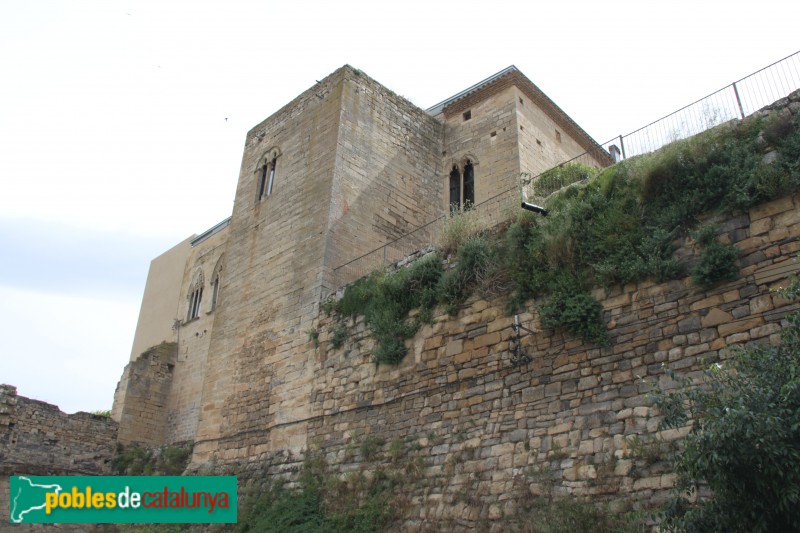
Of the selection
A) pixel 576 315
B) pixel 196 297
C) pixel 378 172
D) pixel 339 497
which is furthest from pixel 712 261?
pixel 196 297

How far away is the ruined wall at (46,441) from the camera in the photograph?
51.5 ft

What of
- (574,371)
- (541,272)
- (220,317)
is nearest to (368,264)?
(220,317)

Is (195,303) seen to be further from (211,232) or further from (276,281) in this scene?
(276,281)

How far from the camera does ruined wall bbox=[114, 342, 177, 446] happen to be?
774 inches

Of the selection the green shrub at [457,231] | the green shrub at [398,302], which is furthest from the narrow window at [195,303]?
the green shrub at [457,231]

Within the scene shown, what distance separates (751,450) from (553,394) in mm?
3332

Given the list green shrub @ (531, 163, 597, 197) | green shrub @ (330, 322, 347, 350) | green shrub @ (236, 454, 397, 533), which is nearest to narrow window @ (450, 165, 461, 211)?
green shrub @ (531, 163, 597, 197)

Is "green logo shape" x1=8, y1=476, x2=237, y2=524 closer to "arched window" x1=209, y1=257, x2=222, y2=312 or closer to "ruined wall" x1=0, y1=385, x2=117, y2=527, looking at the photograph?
"ruined wall" x1=0, y1=385, x2=117, y2=527

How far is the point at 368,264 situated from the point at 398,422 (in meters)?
4.15

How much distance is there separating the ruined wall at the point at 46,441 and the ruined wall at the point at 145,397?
3.82 feet

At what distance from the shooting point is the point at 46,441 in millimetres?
16656

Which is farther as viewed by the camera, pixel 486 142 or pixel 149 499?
pixel 486 142

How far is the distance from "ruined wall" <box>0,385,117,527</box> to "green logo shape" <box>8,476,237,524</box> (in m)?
3.81

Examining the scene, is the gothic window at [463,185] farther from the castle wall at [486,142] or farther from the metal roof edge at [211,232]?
the metal roof edge at [211,232]
